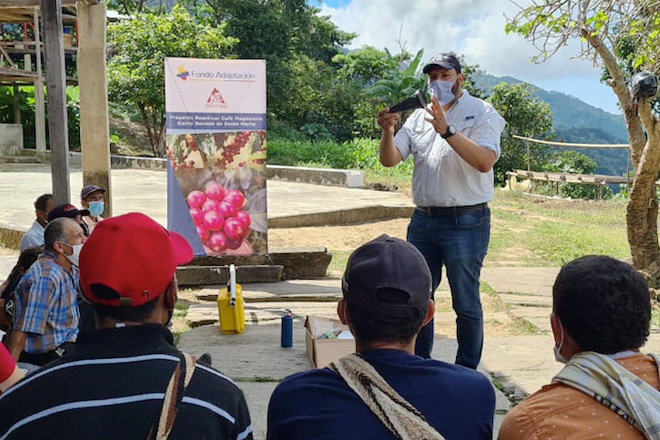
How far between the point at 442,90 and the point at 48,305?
84.1 inches

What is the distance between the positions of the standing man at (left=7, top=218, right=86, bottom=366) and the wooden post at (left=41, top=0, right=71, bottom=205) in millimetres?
1868

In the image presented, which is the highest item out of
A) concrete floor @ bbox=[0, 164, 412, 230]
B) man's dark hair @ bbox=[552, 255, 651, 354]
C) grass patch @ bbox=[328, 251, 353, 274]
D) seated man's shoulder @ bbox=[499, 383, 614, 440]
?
man's dark hair @ bbox=[552, 255, 651, 354]

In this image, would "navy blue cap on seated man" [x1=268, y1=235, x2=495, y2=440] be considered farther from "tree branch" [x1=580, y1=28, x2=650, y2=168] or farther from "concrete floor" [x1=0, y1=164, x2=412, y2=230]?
"concrete floor" [x1=0, y1=164, x2=412, y2=230]

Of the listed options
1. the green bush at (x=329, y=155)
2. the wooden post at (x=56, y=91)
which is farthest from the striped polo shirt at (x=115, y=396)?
the green bush at (x=329, y=155)

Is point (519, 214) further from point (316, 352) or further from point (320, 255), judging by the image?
point (316, 352)

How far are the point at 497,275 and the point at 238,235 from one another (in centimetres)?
289

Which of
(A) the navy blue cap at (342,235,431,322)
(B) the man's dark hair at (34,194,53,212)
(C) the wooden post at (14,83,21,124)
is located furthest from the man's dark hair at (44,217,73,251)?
(C) the wooden post at (14,83,21,124)

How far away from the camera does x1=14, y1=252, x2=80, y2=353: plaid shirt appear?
3139mm

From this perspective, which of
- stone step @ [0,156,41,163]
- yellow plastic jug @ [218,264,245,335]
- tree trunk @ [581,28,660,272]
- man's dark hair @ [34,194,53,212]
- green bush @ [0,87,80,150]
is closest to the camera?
man's dark hair @ [34,194,53,212]

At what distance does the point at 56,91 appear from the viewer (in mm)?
4949

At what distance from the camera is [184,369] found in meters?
1.48

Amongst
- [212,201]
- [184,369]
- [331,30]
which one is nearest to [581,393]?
[184,369]

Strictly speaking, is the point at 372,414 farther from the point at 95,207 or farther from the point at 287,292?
the point at 287,292

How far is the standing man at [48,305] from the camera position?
3135mm
